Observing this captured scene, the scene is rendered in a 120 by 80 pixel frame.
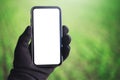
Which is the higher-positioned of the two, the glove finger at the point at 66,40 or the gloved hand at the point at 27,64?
A: the glove finger at the point at 66,40

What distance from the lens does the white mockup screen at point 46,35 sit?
77 cm

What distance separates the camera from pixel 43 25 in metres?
0.77

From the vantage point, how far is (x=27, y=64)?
0.78 m

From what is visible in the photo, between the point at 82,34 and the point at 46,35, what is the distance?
80 mm

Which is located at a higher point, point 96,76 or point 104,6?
point 104,6

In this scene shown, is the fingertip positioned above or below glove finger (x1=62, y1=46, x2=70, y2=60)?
above

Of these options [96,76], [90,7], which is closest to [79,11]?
[90,7]

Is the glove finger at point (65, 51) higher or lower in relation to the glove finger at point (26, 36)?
lower

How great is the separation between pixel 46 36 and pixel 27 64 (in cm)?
6

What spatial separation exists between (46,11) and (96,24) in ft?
0.35

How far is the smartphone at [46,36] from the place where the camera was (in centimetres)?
77

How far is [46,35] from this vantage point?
2.53 feet

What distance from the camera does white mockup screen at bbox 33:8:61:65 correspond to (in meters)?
0.77

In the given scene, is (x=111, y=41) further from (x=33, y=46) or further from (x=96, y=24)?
(x=33, y=46)
